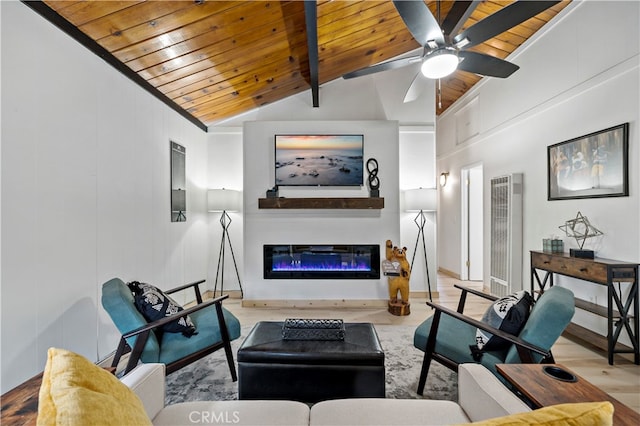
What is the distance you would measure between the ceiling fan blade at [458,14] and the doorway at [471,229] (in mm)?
3505

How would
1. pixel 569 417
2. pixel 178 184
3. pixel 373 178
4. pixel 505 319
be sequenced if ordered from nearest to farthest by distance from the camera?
pixel 569 417 → pixel 505 319 → pixel 178 184 → pixel 373 178

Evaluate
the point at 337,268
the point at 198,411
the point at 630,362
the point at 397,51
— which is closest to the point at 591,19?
the point at 397,51

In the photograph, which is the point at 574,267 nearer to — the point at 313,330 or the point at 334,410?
the point at 313,330

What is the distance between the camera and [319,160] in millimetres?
4277

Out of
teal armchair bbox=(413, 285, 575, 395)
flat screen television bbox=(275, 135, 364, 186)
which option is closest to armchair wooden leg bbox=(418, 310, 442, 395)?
Answer: teal armchair bbox=(413, 285, 575, 395)

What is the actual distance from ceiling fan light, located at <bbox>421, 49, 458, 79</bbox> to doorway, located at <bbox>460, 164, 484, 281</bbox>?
3.47m

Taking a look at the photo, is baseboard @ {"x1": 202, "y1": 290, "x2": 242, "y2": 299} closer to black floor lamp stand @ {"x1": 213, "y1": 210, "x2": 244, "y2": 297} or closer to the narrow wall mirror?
black floor lamp stand @ {"x1": 213, "y1": 210, "x2": 244, "y2": 297}

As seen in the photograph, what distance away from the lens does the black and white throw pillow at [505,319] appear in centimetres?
180

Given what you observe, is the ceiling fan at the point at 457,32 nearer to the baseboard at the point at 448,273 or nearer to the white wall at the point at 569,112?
the white wall at the point at 569,112

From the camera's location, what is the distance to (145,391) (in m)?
1.20

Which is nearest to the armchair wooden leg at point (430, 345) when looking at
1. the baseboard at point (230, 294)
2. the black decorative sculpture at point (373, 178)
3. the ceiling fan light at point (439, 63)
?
the ceiling fan light at point (439, 63)

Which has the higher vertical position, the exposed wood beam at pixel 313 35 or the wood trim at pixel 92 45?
the exposed wood beam at pixel 313 35
